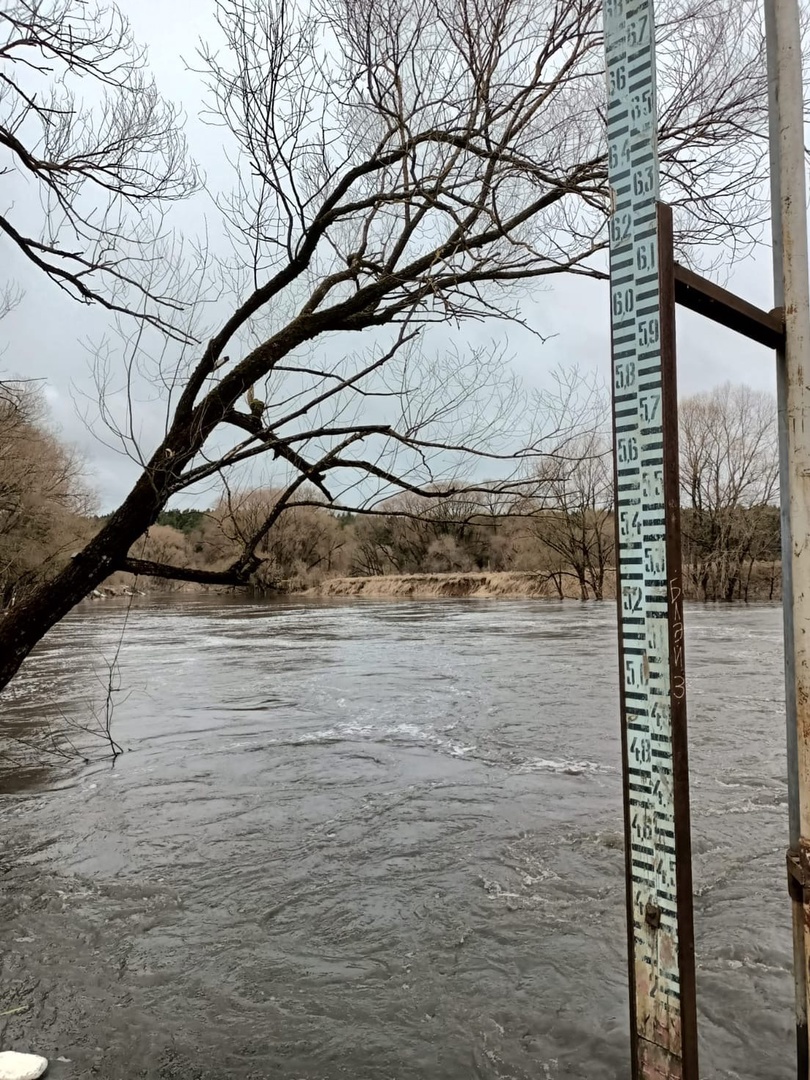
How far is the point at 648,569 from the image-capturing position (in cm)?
169

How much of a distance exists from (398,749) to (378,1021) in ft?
15.3

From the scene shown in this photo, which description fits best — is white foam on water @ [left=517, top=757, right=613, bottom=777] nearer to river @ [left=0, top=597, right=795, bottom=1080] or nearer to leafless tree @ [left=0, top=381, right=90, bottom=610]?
river @ [left=0, top=597, right=795, bottom=1080]

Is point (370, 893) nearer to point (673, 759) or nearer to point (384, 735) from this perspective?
point (673, 759)

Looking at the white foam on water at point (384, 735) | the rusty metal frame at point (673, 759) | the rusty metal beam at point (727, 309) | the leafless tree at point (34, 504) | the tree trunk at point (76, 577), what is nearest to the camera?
the rusty metal frame at point (673, 759)

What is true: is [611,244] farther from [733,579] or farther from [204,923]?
[733,579]

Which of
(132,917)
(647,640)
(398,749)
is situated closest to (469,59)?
(647,640)

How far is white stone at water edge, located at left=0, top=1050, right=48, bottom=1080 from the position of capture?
2.69 meters

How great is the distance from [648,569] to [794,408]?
0.55 meters

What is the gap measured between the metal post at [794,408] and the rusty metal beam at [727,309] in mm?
34

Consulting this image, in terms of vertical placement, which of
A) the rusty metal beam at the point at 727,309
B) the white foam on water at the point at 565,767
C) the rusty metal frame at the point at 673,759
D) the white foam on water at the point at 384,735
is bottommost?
the white foam on water at the point at 384,735

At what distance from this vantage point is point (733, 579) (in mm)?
32562

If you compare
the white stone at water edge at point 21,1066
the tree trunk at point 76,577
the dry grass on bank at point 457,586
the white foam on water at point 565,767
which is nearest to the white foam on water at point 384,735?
the white foam on water at point 565,767

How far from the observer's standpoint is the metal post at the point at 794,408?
71.5 inches

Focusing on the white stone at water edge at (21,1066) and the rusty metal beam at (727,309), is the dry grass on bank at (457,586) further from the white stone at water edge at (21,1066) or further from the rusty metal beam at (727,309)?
the rusty metal beam at (727,309)
